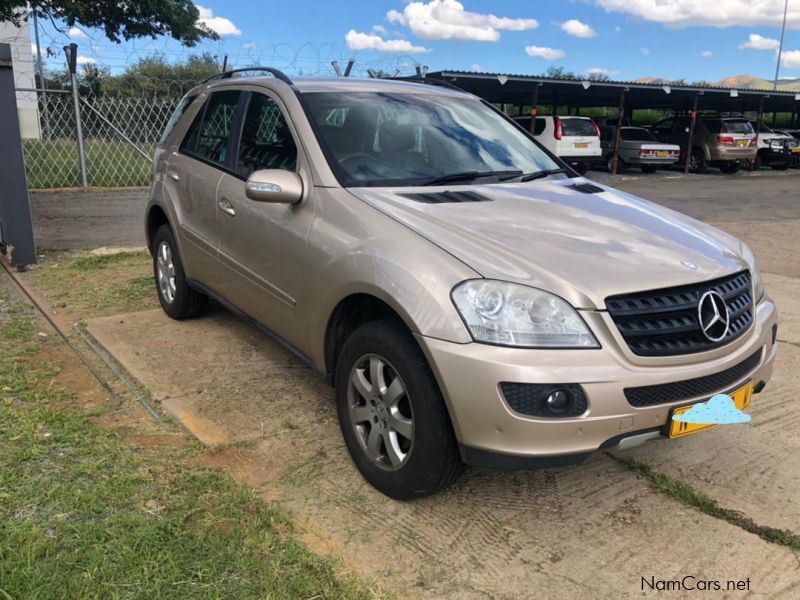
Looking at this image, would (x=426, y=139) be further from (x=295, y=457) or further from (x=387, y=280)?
(x=295, y=457)

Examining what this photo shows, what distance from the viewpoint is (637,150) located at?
2191 cm

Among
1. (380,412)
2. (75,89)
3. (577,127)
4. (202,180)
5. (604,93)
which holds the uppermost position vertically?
(604,93)

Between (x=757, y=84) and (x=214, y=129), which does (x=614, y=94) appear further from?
(x=757, y=84)

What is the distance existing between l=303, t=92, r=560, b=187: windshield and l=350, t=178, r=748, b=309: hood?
0.20m

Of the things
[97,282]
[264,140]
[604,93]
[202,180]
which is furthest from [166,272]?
[604,93]

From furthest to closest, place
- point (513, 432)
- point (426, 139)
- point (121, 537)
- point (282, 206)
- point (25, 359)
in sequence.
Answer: point (25, 359), point (426, 139), point (282, 206), point (121, 537), point (513, 432)

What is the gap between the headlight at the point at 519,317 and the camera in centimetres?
238

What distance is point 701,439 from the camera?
3.50m

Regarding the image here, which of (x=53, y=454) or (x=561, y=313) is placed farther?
(x=53, y=454)

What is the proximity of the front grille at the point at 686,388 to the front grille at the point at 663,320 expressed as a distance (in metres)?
0.11

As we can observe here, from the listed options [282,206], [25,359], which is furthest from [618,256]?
[25,359]

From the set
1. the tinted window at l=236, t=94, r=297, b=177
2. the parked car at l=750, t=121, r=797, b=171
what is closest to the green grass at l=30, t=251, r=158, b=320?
the tinted window at l=236, t=94, r=297, b=177

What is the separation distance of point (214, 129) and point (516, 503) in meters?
3.05

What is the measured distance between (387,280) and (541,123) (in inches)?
741
